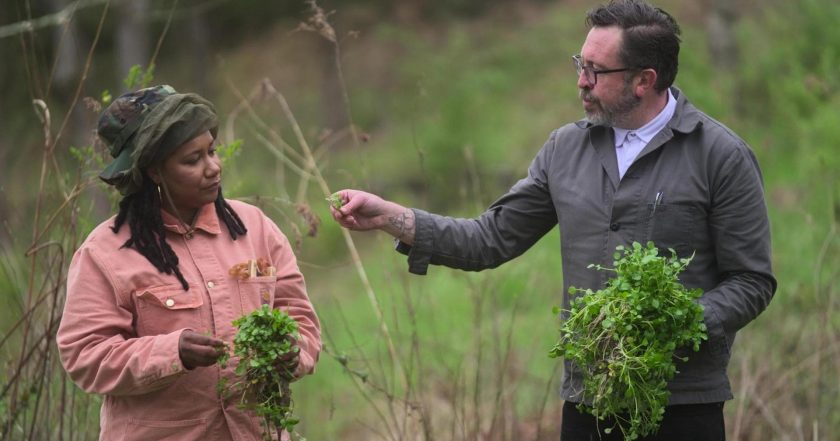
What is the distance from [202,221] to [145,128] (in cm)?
29

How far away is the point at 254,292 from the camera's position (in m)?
3.00

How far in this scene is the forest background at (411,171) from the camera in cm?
401

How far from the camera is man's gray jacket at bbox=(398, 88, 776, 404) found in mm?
3055

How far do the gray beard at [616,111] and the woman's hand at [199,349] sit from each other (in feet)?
4.08

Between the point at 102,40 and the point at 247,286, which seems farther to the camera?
the point at 102,40

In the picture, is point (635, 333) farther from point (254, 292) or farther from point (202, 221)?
point (202, 221)

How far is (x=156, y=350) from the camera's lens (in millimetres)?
2748

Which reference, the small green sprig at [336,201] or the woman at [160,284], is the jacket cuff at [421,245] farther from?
the woman at [160,284]

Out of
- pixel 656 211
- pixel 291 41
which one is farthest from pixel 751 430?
pixel 291 41

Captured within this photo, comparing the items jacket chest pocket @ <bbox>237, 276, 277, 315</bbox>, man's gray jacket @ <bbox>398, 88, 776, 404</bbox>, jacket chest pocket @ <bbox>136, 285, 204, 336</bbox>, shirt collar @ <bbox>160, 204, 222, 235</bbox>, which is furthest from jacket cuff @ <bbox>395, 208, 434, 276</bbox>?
jacket chest pocket @ <bbox>136, 285, 204, 336</bbox>

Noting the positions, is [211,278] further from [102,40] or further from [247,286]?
[102,40]

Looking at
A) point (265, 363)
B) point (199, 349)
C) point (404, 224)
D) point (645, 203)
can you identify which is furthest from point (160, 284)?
point (645, 203)

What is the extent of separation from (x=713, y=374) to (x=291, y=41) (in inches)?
957

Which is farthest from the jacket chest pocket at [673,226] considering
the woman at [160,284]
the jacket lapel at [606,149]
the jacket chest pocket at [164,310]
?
the jacket chest pocket at [164,310]
